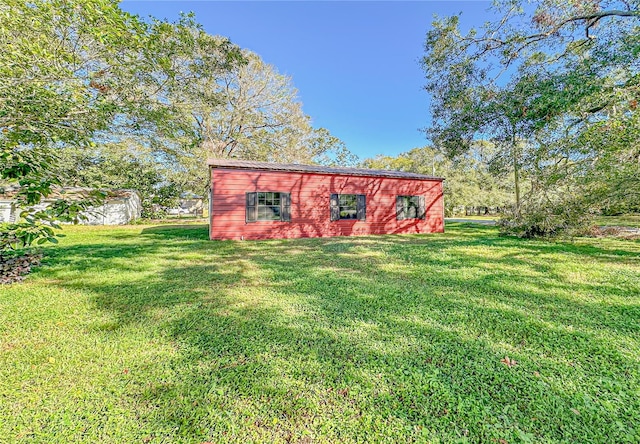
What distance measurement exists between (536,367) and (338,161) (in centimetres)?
2683

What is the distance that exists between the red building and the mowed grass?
16.0 feet

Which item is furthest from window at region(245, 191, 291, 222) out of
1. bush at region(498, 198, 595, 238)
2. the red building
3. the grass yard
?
the grass yard

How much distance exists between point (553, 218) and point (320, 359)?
379 inches

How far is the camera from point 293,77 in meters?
18.7

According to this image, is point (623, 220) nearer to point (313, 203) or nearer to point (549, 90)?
point (549, 90)

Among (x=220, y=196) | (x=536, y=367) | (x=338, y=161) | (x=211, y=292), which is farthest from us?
(x=338, y=161)

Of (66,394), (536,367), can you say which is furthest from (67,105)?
(536,367)

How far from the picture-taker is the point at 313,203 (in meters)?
10.1

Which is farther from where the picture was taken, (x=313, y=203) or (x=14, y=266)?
(x=313, y=203)

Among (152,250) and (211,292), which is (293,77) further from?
(211,292)

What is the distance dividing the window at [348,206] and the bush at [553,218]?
17.8 ft

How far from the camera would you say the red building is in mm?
8898

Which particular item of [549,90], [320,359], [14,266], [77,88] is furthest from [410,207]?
[14,266]

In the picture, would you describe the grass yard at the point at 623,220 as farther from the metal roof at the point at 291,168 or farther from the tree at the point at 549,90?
the metal roof at the point at 291,168
